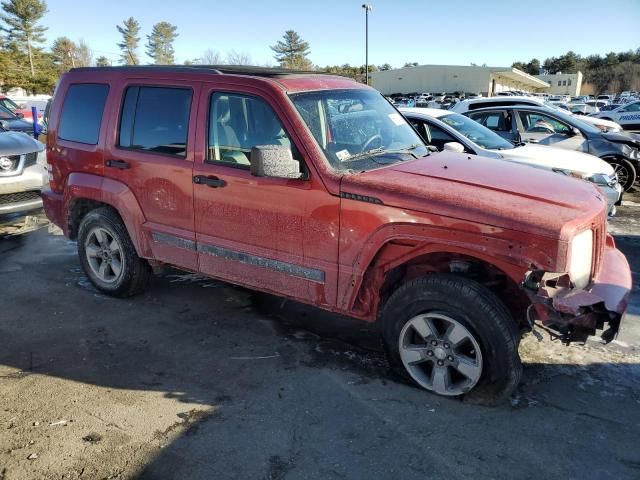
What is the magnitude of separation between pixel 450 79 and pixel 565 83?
3330cm

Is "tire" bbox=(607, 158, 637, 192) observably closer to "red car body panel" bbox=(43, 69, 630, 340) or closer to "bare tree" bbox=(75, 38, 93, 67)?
"red car body panel" bbox=(43, 69, 630, 340)

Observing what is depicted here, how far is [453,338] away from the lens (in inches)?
126

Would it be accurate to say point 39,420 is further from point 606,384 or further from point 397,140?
point 606,384

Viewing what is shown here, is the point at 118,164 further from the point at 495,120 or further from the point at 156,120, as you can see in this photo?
the point at 495,120

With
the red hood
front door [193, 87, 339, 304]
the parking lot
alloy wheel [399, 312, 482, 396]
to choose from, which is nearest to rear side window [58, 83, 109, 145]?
front door [193, 87, 339, 304]

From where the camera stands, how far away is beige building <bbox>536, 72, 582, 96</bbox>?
90062 mm

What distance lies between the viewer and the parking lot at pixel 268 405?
278cm

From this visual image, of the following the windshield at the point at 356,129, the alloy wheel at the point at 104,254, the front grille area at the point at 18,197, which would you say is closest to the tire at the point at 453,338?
the windshield at the point at 356,129

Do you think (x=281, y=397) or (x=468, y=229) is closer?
(x=468, y=229)

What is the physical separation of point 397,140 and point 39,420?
3.22 meters

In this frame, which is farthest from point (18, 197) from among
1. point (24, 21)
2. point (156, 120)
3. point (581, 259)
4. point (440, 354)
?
point (24, 21)

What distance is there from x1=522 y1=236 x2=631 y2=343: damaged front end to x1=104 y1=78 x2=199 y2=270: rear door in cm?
263

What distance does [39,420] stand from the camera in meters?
3.16

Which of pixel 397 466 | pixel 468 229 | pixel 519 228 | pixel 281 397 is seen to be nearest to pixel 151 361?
pixel 281 397
